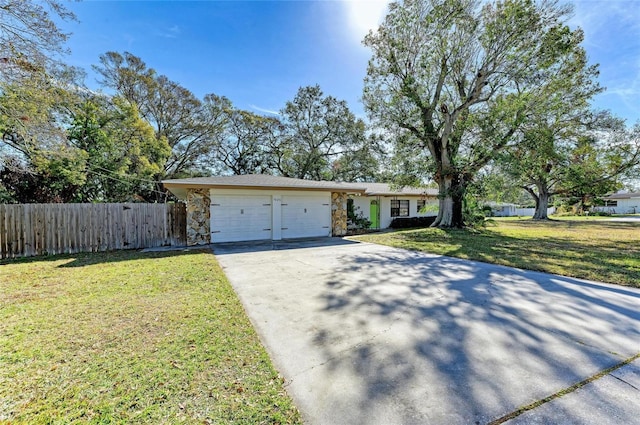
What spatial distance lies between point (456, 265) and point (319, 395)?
18.1 feet

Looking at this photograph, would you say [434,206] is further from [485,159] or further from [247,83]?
[247,83]

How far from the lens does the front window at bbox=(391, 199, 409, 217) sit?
17797 millimetres

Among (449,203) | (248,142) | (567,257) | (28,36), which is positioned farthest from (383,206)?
(28,36)

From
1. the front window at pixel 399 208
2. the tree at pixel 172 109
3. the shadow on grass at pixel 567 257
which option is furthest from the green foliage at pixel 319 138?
the shadow on grass at pixel 567 257

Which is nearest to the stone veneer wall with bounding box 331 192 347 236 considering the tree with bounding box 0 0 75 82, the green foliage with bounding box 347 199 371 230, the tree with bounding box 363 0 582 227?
the green foliage with bounding box 347 199 371 230

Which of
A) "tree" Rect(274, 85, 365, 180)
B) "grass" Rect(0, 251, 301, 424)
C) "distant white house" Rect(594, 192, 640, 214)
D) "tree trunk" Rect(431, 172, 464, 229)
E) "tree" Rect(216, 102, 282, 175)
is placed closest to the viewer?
"grass" Rect(0, 251, 301, 424)

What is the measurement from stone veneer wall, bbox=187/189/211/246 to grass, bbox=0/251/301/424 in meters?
5.61

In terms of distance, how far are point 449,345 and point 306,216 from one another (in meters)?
9.97

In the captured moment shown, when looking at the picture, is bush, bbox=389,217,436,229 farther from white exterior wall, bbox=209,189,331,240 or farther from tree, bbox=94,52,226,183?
tree, bbox=94,52,226,183

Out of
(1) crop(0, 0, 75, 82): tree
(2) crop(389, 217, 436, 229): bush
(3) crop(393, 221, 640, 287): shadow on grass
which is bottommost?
(3) crop(393, 221, 640, 287): shadow on grass

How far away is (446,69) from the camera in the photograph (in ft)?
44.2

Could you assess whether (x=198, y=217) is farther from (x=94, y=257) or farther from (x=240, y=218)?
(x=94, y=257)

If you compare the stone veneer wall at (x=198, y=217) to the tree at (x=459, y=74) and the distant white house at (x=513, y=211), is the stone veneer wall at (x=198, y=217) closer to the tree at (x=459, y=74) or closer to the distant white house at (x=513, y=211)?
the tree at (x=459, y=74)

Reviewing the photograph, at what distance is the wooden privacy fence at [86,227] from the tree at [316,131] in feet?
48.4
